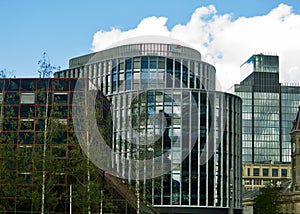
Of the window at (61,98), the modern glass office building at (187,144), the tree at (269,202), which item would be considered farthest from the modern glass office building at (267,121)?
the window at (61,98)

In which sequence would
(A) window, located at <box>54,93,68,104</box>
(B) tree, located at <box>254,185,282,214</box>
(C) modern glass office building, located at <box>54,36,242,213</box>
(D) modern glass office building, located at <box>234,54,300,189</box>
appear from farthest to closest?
(D) modern glass office building, located at <box>234,54,300,189</box>
(B) tree, located at <box>254,185,282,214</box>
(C) modern glass office building, located at <box>54,36,242,213</box>
(A) window, located at <box>54,93,68,104</box>

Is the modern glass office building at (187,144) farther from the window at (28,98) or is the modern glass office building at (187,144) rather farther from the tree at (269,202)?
the tree at (269,202)

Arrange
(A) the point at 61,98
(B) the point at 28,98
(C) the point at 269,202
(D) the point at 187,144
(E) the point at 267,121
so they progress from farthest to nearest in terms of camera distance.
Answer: (E) the point at 267,121 → (C) the point at 269,202 → (D) the point at 187,144 → (B) the point at 28,98 → (A) the point at 61,98

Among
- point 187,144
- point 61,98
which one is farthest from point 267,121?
point 61,98

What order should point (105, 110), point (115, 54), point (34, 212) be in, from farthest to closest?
point (115, 54)
point (105, 110)
point (34, 212)

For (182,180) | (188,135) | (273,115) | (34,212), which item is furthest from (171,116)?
(273,115)

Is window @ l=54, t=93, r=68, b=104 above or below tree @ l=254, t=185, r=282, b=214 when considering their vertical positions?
above

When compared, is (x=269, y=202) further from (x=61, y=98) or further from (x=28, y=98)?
(x=28, y=98)

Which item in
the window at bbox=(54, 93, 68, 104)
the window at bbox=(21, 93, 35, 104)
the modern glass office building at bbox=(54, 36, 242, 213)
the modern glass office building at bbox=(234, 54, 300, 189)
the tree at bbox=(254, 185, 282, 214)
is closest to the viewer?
the window at bbox=(54, 93, 68, 104)

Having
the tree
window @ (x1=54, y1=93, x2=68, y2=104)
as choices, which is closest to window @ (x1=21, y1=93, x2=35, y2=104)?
window @ (x1=54, y1=93, x2=68, y2=104)

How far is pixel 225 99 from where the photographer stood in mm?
88250

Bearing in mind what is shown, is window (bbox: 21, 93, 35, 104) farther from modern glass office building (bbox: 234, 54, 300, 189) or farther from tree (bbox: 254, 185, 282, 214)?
modern glass office building (bbox: 234, 54, 300, 189)

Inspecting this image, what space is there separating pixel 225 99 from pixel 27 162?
136ft

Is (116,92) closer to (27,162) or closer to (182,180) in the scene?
(182,180)
